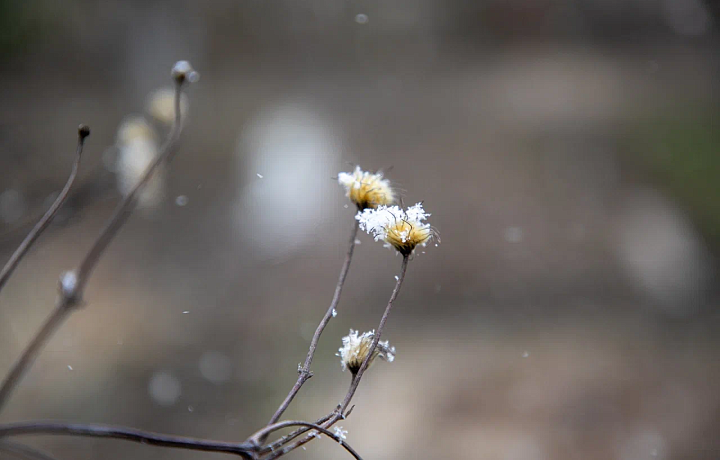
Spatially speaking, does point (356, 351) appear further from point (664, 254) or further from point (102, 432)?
point (664, 254)

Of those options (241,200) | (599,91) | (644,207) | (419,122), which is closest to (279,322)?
(241,200)

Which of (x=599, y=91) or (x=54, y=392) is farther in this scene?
(x=599, y=91)

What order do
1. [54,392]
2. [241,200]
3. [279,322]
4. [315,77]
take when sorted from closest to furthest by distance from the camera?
[54,392]
[279,322]
[241,200]
[315,77]

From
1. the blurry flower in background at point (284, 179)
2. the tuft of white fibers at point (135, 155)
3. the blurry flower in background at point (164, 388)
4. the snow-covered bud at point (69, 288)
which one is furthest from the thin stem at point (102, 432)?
the blurry flower in background at point (284, 179)

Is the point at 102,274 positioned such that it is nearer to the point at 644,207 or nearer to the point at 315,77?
the point at 315,77

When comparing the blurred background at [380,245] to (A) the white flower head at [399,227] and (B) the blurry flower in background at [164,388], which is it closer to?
(B) the blurry flower in background at [164,388]

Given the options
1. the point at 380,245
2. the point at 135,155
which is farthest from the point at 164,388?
the point at 135,155
